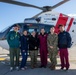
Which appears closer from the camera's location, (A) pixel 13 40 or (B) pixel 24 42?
(A) pixel 13 40

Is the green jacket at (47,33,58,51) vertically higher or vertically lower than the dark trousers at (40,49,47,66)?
higher

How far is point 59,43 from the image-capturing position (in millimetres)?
8617

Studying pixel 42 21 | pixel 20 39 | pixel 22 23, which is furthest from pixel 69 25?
pixel 20 39

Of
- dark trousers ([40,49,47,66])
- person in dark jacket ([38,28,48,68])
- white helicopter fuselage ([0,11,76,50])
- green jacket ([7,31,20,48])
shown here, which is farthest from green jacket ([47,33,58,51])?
white helicopter fuselage ([0,11,76,50])

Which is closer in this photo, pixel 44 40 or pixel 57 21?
pixel 44 40

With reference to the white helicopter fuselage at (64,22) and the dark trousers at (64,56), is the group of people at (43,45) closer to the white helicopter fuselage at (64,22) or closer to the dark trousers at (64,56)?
the dark trousers at (64,56)

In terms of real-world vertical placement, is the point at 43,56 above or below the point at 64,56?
below

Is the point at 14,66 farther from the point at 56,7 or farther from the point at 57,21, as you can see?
the point at 56,7

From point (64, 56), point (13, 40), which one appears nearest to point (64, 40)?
point (64, 56)

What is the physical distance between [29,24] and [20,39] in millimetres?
2414

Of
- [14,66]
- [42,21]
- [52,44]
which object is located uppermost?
[42,21]

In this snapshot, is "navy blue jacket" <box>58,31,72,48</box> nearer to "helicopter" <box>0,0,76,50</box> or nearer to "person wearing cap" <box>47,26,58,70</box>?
"person wearing cap" <box>47,26,58,70</box>

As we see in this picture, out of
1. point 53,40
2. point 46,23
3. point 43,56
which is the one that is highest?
point 46,23

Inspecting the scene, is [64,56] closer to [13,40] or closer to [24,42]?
[24,42]
